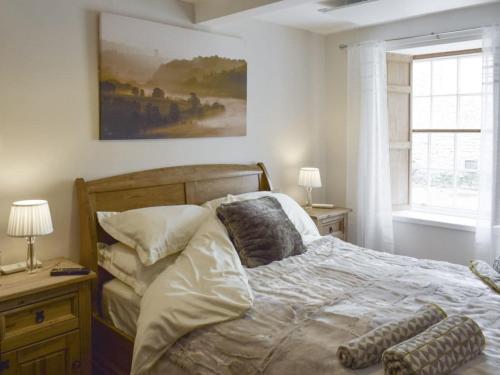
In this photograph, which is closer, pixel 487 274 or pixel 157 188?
pixel 487 274

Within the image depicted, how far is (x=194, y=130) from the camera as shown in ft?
11.1

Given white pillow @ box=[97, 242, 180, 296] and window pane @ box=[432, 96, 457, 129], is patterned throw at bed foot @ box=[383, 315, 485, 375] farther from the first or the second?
window pane @ box=[432, 96, 457, 129]

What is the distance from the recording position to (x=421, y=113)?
446 centimetres

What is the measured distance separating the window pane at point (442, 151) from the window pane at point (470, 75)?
1.41 ft

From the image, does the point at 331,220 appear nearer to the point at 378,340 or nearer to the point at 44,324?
the point at 378,340

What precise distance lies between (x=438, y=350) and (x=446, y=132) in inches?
123

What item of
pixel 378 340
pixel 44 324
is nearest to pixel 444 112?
pixel 378 340

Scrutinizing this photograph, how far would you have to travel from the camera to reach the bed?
1822 millimetres

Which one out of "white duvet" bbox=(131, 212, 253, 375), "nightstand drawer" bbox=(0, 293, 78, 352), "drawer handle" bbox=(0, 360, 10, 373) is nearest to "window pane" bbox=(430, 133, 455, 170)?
"white duvet" bbox=(131, 212, 253, 375)

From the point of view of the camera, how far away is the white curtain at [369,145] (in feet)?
13.4

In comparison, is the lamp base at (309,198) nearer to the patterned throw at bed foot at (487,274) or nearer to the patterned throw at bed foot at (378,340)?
the patterned throw at bed foot at (487,274)

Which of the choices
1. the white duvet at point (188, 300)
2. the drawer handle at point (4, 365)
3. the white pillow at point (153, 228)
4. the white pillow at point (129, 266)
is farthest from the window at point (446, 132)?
the drawer handle at point (4, 365)

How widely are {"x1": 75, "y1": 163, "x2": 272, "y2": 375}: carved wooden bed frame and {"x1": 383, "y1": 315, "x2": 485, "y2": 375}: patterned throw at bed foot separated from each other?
1.40m

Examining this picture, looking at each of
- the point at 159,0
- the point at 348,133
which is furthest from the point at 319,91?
the point at 159,0
